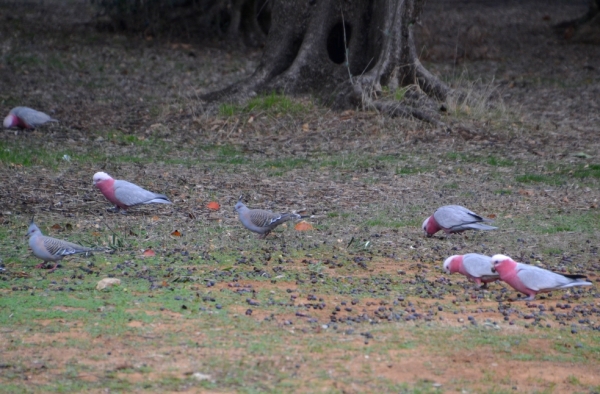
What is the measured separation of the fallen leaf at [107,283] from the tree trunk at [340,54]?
6.67 m

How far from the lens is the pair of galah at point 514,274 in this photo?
529 centimetres

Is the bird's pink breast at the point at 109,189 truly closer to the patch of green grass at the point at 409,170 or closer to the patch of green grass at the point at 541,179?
the patch of green grass at the point at 409,170

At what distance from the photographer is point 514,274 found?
5.39 m

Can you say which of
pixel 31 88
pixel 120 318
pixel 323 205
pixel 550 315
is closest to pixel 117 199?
pixel 323 205

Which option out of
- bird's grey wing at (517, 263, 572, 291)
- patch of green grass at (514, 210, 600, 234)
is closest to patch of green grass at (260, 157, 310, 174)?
patch of green grass at (514, 210, 600, 234)

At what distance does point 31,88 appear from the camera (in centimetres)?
1356

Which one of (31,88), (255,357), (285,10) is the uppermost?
(285,10)

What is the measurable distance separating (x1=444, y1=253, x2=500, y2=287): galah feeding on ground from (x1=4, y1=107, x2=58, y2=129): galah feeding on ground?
23.7ft

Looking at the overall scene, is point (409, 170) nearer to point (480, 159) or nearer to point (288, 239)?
point (480, 159)

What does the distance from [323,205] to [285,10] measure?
17.9 ft

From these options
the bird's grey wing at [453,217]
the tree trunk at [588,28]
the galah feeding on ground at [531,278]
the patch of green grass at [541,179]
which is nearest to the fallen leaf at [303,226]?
the bird's grey wing at [453,217]

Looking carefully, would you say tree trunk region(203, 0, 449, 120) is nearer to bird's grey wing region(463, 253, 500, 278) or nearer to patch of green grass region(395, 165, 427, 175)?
patch of green grass region(395, 165, 427, 175)

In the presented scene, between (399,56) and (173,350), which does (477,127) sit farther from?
(173,350)

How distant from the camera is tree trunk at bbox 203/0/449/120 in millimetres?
11953
